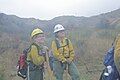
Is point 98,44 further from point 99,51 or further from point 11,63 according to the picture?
point 11,63

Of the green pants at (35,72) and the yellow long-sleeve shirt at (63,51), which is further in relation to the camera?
the yellow long-sleeve shirt at (63,51)

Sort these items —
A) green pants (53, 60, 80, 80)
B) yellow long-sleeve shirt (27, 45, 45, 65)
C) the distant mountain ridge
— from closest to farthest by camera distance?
yellow long-sleeve shirt (27, 45, 45, 65), green pants (53, 60, 80, 80), the distant mountain ridge

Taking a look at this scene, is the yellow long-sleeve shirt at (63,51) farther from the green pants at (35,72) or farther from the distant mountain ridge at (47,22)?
the distant mountain ridge at (47,22)

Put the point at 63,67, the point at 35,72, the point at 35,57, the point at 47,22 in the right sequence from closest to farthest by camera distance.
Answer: the point at 35,57 < the point at 35,72 < the point at 63,67 < the point at 47,22

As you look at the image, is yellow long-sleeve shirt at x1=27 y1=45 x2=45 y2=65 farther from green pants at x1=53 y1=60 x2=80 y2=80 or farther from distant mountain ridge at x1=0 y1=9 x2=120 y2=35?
distant mountain ridge at x1=0 y1=9 x2=120 y2=35

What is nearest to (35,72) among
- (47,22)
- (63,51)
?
(63,51)

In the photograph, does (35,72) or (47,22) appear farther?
(47,22)

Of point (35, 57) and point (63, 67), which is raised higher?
point (35, 57)

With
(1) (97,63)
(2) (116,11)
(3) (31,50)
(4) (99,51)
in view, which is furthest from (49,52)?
(2) (116,11)

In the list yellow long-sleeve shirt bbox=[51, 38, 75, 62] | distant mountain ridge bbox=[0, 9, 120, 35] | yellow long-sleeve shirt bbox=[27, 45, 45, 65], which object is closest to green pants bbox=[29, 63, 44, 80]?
yellow long-sleeve shirt bbox=[27, 45, 45, 65]

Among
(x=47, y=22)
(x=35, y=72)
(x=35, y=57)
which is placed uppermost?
(x=47, y=22)

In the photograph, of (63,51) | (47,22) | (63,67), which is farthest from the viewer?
(47,22)

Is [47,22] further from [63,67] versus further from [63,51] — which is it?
[63,51]

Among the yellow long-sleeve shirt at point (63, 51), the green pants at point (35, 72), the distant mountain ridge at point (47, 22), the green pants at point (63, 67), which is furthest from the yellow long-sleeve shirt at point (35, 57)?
the distant mountain ridge at point (47, 22)
